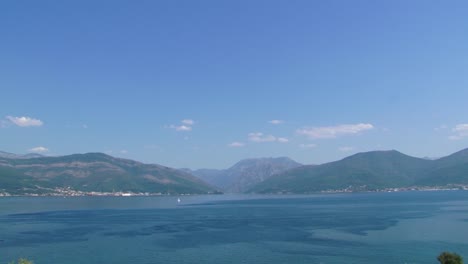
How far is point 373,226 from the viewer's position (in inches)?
5792

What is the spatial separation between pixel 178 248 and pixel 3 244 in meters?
47.1

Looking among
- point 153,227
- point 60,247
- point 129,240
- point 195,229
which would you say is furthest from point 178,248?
point 153,227

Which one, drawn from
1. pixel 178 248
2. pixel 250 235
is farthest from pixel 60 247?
pixel 250 235

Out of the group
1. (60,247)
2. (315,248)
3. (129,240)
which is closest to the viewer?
(315,248)

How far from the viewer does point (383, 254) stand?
9544 centimetres

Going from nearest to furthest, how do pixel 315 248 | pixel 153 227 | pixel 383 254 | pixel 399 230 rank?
pixel 383 254
pixel 315 248
pixel 399 230
pixel 153 227

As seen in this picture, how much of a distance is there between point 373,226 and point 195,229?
58.5 m

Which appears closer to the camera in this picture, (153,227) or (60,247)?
(60,247)

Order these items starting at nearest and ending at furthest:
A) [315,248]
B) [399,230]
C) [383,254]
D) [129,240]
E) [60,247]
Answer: [383,254]
[315,248]
[60,247]
[129,240]
[399,230]

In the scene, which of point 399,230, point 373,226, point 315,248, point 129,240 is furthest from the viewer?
point 373,226

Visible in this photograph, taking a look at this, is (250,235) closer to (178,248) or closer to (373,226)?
(178,248)

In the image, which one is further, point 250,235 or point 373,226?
point 373,226

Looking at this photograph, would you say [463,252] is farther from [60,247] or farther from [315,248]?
[60,247]

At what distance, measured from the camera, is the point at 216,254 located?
99750mm
